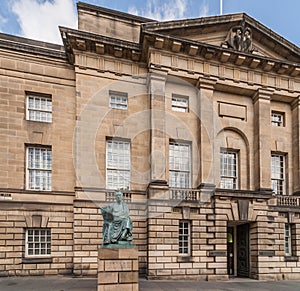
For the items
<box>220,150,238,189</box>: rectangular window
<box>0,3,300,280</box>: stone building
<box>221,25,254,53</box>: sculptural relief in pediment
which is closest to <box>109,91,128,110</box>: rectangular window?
<box>0,3,300,280</box>: stone building

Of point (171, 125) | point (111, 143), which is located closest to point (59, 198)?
point (111, 143)

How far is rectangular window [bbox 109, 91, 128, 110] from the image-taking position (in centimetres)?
1766

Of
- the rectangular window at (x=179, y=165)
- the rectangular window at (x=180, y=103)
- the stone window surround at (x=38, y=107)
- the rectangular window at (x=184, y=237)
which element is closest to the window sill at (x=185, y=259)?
the rectangular window at (x=184, y=237)

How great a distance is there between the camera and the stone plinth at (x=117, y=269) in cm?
1017

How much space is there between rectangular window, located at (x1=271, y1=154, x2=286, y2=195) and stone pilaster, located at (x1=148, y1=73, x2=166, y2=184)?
801 cm

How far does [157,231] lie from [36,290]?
6.25 m

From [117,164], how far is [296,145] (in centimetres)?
1172

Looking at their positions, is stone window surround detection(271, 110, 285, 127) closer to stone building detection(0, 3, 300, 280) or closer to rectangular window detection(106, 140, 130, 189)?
stone building detection(0, 3, 300, 280)

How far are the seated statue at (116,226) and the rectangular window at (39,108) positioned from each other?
833 cm

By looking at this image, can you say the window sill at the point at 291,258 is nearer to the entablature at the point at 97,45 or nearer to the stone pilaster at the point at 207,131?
the stone pilaster at the point at 207,131

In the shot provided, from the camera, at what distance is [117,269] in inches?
406

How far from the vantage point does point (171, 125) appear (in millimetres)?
17562

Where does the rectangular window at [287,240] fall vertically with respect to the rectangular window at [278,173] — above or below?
below

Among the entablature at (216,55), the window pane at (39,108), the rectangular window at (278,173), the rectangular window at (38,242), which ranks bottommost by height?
the rectangular window at (38,242)
